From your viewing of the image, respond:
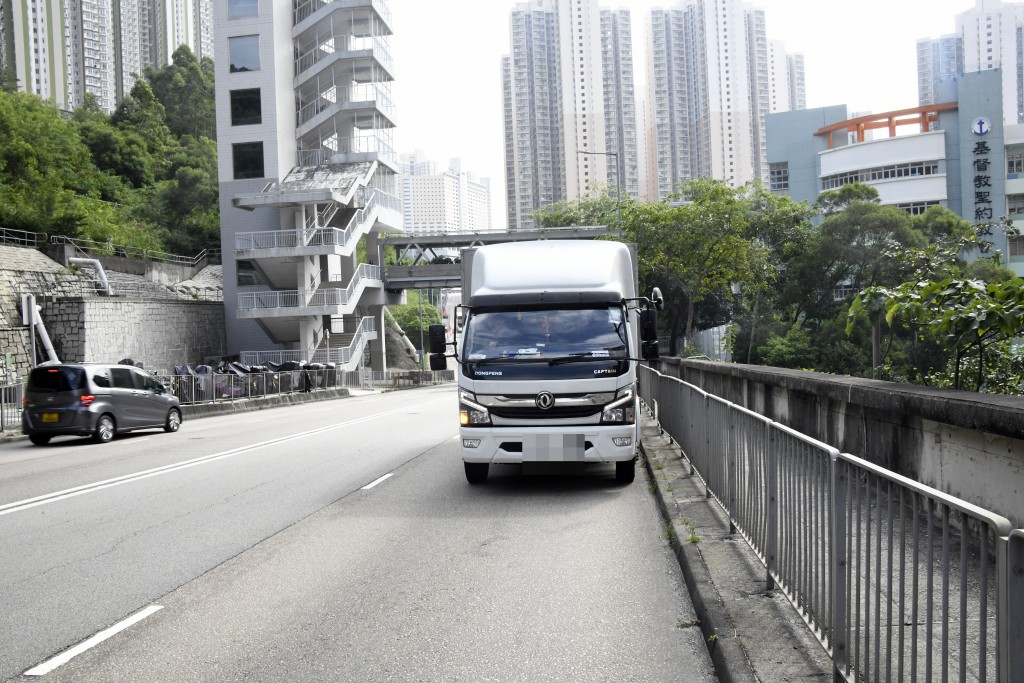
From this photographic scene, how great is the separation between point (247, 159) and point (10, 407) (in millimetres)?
34683

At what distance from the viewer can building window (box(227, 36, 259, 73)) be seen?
55688mm

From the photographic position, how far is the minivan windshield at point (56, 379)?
2009 centimetres

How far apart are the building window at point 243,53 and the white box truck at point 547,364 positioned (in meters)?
48.2

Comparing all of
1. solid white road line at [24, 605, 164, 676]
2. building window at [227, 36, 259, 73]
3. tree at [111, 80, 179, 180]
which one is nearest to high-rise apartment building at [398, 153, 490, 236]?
tree at [111, 80, 179, 180]

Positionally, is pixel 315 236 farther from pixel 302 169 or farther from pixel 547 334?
pixel 547 334

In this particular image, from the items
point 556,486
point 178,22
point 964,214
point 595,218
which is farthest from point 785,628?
point 178,22

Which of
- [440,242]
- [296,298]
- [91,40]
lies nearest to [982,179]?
[440,242]

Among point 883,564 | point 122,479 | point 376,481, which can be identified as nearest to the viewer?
point 883,564

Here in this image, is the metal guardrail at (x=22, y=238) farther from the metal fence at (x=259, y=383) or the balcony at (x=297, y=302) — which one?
the metal fence at (x=259, y=383)

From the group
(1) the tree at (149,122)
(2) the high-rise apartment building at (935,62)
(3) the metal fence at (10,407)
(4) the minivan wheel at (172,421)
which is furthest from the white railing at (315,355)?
(2) the high-rise apartment building at (935,62)

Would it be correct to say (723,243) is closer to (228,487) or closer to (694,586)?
(228,487)

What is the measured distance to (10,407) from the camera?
23719mm

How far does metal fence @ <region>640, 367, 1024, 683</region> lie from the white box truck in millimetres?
3994

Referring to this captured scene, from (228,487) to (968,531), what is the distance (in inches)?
419
